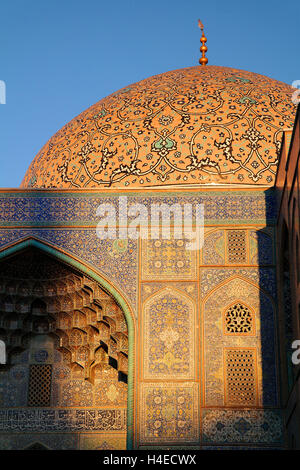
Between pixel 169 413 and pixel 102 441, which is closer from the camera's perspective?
pixel 169 413

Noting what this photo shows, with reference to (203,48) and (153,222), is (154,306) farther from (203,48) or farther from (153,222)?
(203,48)

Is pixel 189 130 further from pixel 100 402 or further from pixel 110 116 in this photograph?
pixel 100 402

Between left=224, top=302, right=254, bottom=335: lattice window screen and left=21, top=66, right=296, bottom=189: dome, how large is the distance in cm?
152

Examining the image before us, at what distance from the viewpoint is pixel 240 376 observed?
783 centimetres

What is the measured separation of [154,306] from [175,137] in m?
2.05

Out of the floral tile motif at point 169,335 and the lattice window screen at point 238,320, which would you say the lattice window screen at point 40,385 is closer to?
the floral tile motif at point 169,335

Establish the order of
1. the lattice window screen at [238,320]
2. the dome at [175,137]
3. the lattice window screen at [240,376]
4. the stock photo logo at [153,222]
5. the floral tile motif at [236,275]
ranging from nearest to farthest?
the lattice window screen at [240,376]
the lattice window screen at [238,320]
the floral tile motif at [236,275]
the stock photo logo at [153,222]
the dome at [175,137]

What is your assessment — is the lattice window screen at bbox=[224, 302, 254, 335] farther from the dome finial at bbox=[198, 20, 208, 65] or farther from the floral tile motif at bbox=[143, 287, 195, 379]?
the dome finial at bbox=[198, 20, 208, 65]

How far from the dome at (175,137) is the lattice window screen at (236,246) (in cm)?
95

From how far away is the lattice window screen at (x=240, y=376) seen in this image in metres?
7.77

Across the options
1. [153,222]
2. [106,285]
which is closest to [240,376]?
[106,285]

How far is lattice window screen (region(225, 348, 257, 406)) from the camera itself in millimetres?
7766

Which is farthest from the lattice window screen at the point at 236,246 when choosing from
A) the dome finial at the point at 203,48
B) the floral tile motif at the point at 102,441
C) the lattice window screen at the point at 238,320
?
the dome finial at the point at 203,48

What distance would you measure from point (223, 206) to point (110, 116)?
212 cm
